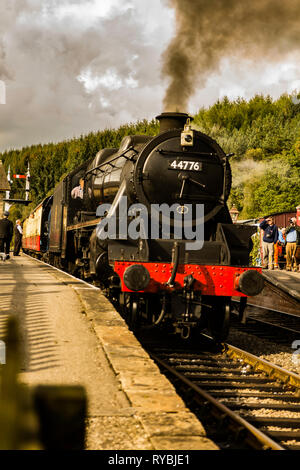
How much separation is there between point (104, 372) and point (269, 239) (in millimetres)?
10694

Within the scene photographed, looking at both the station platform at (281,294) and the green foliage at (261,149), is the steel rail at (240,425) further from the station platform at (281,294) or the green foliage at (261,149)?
the green foliage at (261,149)

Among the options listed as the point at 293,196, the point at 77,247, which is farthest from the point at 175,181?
the point at 293,196

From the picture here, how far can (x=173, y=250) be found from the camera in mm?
7102

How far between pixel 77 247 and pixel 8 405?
777 cm

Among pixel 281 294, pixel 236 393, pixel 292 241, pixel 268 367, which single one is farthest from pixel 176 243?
pixel 292 241

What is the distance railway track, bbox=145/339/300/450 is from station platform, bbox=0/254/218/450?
0.71m

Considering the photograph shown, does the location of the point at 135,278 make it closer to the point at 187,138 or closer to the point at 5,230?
the point at 187,138

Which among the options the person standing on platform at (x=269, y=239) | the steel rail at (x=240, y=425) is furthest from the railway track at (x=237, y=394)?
the person standing on platform at (x=269, y=239)

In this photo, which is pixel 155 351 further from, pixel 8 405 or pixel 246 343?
pixel 8 405

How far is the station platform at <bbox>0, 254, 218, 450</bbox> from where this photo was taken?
3.26 meters

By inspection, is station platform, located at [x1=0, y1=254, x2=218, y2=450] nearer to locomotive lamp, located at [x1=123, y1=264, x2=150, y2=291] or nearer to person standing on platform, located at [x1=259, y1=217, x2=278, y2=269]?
locomotive lamp, located at [x1=123, y1=264, x2=150, y2=291]

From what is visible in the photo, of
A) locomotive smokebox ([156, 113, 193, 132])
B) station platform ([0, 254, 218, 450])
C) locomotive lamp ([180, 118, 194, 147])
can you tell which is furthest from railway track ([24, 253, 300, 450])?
locomotive smokebox ([156, 113, 193, 132])

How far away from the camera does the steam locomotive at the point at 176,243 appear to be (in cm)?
706

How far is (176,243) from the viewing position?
280 inches
